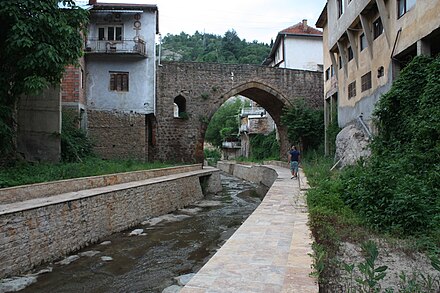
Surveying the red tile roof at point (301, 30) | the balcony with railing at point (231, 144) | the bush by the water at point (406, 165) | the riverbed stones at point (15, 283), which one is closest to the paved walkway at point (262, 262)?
the bush by the water at point (406, 165)

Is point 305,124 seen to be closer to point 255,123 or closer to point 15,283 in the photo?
point 255,123

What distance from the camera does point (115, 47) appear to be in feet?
64.4

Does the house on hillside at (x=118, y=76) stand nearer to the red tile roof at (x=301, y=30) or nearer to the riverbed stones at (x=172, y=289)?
the riverbed stones at (x=172, y=289)

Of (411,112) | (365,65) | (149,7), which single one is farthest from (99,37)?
(411,112)

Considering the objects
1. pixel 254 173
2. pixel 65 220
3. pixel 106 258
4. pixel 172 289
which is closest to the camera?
pixel 172 289

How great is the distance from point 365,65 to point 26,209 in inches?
504

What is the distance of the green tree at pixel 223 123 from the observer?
51.9m

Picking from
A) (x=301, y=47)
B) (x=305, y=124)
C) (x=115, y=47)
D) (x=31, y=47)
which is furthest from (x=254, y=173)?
(x=31, y=47)

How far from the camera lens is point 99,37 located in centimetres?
1991

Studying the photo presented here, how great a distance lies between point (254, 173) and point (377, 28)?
15.1 metres

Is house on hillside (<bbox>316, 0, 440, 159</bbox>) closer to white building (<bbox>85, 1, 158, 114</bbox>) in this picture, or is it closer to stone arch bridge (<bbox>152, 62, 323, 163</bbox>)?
stone arch bridge (<bbox>152, 62, 323, 163</bbox>)

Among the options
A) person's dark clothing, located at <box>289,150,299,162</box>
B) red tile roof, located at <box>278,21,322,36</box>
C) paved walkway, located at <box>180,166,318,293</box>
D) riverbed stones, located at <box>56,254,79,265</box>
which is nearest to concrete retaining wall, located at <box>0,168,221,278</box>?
riverbed stones, located at <box>56,254,79,265</box>

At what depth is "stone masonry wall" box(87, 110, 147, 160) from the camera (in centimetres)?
2005

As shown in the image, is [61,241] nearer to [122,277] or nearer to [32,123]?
[122,277]
